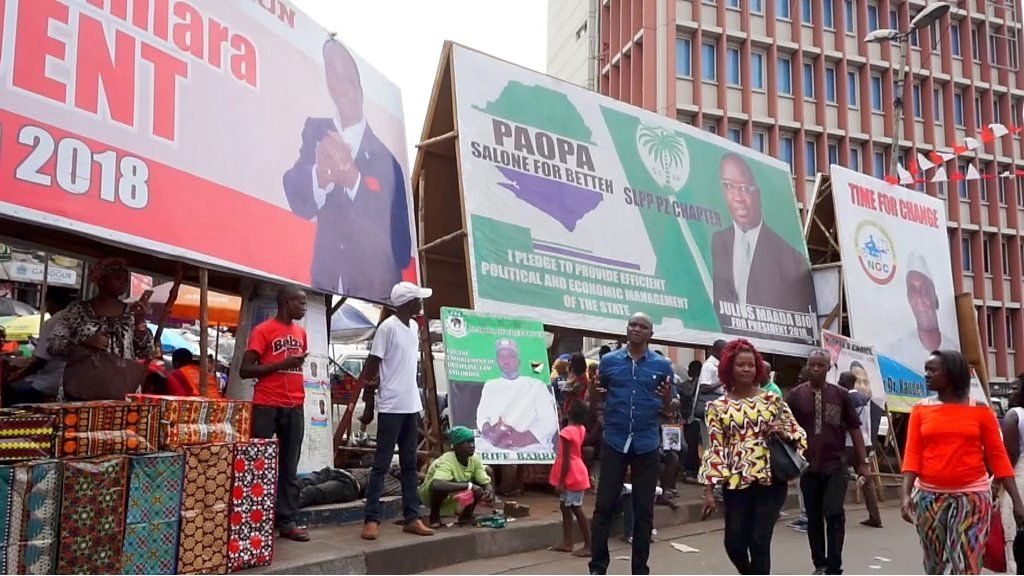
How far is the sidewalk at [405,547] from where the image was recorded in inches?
202

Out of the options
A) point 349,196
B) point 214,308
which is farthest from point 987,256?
point 349,196

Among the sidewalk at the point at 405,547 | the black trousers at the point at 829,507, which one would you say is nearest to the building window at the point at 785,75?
the sidewalk at the point at 405,547

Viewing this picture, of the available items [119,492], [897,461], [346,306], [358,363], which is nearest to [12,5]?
[119,492]

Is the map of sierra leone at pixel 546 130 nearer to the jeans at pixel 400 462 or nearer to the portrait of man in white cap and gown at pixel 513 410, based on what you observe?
the portrait of man in white cap and gown at pixel 513 410

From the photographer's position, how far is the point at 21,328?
12594 mm

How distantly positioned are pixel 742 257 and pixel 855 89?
2645 cm

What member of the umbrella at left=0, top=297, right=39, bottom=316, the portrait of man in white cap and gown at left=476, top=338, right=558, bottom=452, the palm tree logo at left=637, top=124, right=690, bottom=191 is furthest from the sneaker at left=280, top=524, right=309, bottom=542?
the umbrella at left=0, top=297, right=39, bottom=316

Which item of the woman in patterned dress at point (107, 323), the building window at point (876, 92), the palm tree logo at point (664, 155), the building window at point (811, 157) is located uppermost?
the building window at point (876, 92)

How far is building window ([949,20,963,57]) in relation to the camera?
1427 inches

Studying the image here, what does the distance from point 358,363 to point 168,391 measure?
1072 cm

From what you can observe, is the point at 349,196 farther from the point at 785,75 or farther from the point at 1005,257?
the point at 1005,257

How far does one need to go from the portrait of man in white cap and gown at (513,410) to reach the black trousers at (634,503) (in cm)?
242

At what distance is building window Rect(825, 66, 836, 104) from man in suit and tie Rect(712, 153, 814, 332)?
78.2 ft

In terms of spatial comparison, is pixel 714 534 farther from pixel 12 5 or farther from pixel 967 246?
pixel 967 246
